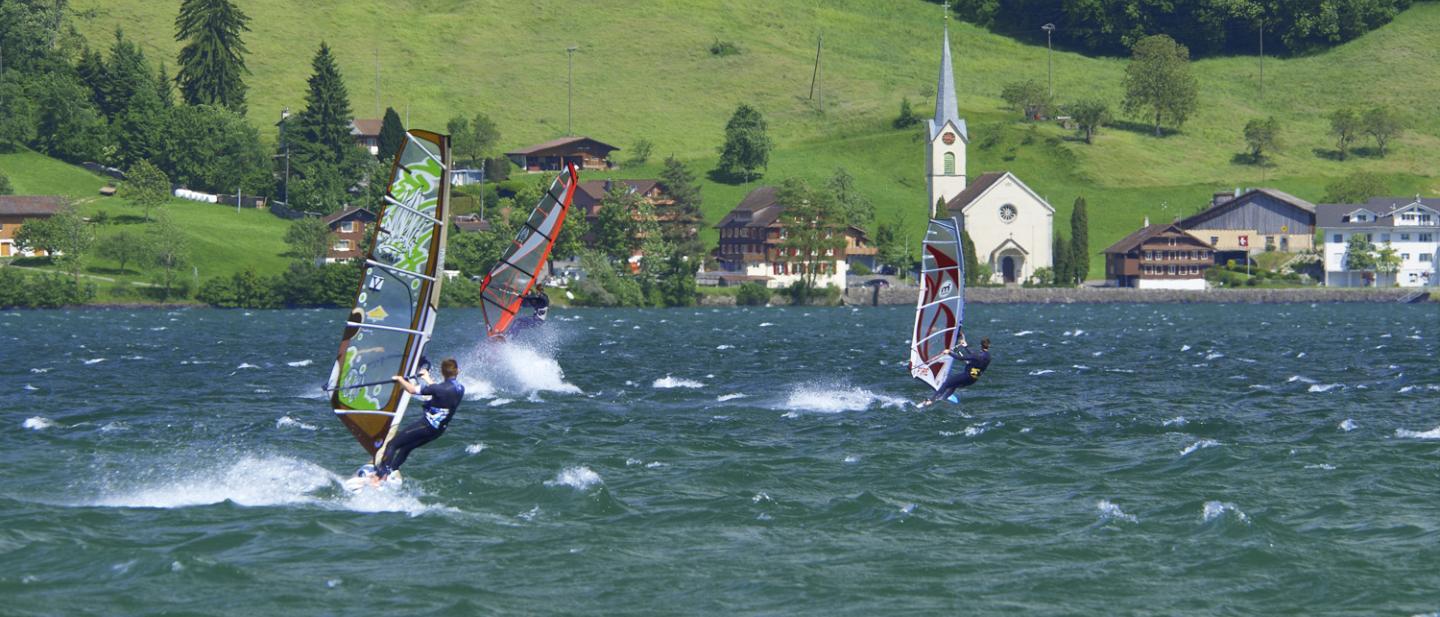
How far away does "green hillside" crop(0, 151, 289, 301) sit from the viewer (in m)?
140

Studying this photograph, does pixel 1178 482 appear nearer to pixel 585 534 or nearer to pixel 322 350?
pixel 585 534

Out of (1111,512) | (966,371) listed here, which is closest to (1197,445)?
(966,371)

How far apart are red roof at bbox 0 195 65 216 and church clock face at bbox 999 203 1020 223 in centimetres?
9159

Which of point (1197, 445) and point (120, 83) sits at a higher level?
point (120, 83)

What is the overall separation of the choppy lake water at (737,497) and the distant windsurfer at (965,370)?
0.83 metres

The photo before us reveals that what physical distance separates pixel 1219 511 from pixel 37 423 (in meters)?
26.9

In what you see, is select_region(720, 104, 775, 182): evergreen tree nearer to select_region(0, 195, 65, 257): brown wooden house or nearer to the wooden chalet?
the wooden chalet

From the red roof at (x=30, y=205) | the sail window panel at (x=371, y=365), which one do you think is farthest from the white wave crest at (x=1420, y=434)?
the red roof at (x=30, y=205)

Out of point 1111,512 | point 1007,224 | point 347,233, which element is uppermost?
point 1007,224

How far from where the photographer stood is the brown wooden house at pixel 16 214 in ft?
472

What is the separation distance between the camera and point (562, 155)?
19562 cm

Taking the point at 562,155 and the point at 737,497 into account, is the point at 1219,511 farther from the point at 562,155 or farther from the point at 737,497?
the point at 562,155

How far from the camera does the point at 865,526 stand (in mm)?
27219

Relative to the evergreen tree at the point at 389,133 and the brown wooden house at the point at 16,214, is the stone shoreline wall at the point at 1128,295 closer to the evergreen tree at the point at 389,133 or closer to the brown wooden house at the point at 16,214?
the evergreen tree at the point at 389,133
